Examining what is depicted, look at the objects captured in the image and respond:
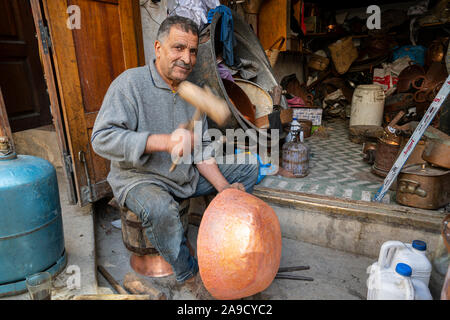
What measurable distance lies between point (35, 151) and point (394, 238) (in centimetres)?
420

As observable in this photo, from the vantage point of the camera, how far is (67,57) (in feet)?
7.58

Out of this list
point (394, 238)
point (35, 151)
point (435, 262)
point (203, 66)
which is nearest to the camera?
point (435, 262)

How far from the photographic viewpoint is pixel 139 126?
6.29 feet

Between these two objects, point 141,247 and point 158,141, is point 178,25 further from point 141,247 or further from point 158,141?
point 141,247

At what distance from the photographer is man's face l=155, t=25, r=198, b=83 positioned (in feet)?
6.21

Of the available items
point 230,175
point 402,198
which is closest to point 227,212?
point 230,175

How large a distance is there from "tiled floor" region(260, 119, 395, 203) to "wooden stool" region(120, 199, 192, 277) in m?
1.28

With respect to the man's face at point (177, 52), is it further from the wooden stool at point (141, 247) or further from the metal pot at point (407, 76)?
the metal pot at point (407, 76)

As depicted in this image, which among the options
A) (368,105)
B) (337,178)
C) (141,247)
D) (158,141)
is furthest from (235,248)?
(368,105)

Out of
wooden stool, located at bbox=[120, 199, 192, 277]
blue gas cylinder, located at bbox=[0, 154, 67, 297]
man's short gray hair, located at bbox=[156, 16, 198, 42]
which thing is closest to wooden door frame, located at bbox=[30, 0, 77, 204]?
blue gas cylinder, located at bbox=[0, 154, 67, 297]

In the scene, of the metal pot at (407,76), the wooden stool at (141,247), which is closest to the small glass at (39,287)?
the wooden stool at (141,247)

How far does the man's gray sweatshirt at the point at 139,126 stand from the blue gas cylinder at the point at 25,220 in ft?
1.36

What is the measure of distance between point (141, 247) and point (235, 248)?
2.91 feet

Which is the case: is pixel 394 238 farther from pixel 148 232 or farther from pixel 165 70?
pixel 165 70
